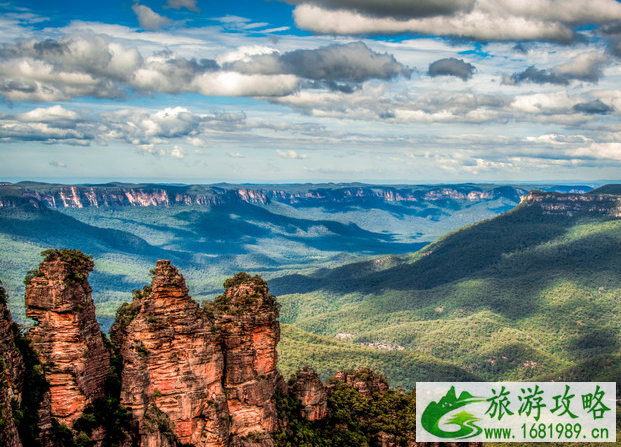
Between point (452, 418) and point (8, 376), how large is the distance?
33.2m

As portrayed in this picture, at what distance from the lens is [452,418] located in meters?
44.8

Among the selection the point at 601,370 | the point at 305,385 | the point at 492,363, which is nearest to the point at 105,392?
the point at 305,385

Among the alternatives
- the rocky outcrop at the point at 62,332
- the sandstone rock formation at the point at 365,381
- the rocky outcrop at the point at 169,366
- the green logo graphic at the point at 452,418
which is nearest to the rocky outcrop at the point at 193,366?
the rocky outcrop at the point at 169,366

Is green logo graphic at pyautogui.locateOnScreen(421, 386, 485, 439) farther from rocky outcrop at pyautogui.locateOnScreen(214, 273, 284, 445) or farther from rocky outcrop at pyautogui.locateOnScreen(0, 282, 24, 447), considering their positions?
rocky outcrop at pyautogui.locateOnScreen(0, 282, 24, 447)

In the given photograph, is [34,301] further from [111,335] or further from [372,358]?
[372,358]

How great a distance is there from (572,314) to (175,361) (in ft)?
560

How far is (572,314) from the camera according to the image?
17512 centimetres

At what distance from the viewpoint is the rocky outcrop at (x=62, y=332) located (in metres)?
27.9

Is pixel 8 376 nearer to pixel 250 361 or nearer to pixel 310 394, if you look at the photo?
pixel 250 361

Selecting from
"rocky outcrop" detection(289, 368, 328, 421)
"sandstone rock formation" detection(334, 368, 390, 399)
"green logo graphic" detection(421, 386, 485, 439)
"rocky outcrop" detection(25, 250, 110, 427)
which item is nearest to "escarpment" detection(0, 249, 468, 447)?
"rocky outcrop" detection(25, 250, 110, 427)

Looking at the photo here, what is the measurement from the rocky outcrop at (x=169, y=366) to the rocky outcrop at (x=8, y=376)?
19.3ft

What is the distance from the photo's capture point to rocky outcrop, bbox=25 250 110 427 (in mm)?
27938

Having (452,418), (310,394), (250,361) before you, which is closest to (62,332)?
(250,361)

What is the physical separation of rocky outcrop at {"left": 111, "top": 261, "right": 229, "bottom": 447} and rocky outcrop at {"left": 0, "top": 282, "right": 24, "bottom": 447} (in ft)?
19.3
